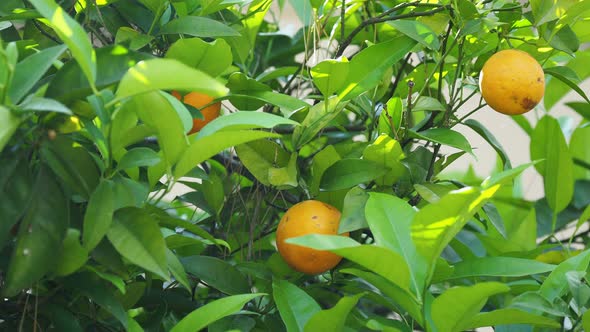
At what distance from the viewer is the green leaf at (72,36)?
23.2 inches

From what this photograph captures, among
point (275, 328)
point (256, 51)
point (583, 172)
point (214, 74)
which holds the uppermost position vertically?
point (214, 74)

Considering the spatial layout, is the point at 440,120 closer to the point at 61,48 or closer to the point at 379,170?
the point at 379,170

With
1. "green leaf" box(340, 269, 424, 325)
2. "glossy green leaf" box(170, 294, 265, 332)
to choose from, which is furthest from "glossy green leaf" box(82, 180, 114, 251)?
"green leaf" box(340, 269, 424, 325)

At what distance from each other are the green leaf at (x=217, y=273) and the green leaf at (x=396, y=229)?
185mm

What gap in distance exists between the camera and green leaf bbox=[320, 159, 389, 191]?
0.82 meters

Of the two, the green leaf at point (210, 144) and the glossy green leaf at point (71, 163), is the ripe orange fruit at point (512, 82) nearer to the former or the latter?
the green leaf at point (210, 144)

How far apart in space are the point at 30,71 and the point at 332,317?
1.08 ft

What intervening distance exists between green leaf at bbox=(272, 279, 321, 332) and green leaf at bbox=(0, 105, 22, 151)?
31 centimetres

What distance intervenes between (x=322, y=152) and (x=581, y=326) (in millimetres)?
316

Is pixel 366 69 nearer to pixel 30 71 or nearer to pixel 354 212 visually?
pixel 354 212

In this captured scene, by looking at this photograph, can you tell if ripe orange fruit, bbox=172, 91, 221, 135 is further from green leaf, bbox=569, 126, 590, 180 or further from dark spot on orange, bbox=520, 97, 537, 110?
green leaf, bbox=569, 126, 590, 180

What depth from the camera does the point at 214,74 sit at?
32.5 inches

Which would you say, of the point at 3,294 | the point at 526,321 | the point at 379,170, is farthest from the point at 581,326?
the point at 3,294

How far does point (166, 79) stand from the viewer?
568mm
